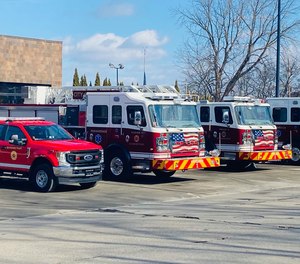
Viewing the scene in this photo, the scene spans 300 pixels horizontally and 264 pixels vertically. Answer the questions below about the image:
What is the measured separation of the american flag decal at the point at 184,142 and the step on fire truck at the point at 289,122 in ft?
25.6

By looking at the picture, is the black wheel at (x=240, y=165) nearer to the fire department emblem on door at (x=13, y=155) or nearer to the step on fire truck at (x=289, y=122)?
the step on fire truck at (x=289, y=122)

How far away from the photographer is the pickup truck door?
1702 cm

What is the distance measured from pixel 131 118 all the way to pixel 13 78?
24.9 metres

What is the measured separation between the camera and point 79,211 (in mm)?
13703

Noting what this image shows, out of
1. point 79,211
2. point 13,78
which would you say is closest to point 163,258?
point 79,211

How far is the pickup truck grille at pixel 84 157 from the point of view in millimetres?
16453

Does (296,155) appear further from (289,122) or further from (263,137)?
(263,137)

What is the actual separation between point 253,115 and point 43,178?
9.03m

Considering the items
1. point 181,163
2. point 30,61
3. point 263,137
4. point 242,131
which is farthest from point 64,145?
point 30,61

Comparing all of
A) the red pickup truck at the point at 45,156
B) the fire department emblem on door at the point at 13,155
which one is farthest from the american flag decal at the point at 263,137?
the fire department emblem on door at the point at 13,155

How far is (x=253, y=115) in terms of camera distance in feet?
74.7

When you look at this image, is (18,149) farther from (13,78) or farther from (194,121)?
(13,78)

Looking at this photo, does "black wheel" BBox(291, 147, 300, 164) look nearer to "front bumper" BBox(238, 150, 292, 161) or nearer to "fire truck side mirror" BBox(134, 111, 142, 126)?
"front bumper" BBox(238, 150, 292, 161)

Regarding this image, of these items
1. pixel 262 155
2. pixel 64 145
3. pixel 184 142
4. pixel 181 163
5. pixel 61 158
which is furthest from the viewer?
pixel 262 155
